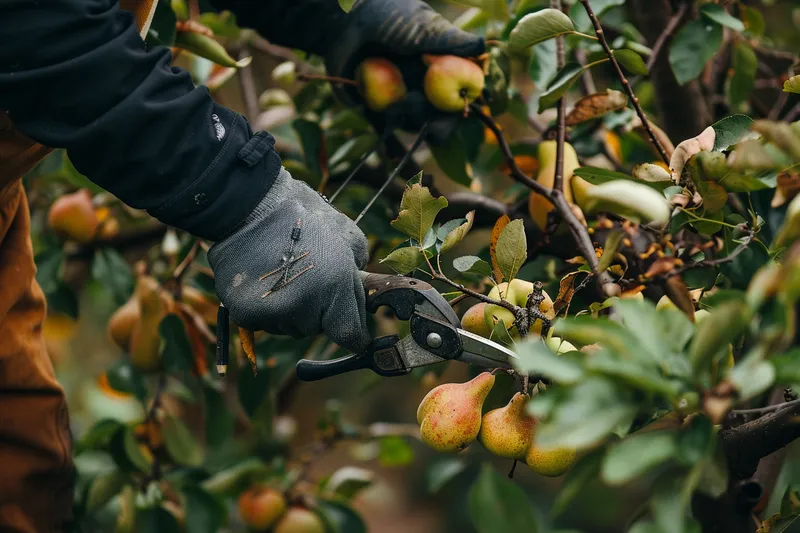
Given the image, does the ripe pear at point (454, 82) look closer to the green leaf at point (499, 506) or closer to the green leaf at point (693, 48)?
the green leaf at point (693, 48)

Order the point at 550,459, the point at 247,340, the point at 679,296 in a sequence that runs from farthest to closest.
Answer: the point at 247,340 < the point at 550,459 < the point at 679,296

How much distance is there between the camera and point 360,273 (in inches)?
37.9

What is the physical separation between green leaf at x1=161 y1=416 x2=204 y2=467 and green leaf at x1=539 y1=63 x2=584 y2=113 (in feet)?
2.88

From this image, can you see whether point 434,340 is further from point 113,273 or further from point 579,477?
point 113,273

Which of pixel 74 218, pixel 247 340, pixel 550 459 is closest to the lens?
pixel 550 459

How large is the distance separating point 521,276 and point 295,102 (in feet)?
1.96

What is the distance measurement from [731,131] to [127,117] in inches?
24.4

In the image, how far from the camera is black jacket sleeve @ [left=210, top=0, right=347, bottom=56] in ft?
4.10

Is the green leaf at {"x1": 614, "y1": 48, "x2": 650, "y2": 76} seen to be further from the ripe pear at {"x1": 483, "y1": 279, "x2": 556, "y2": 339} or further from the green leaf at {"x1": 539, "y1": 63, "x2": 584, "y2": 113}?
the ripe pear at {"x1": 483, "y1": 279, "x2": 556, "y2": 339}

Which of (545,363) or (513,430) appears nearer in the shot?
(545,363)

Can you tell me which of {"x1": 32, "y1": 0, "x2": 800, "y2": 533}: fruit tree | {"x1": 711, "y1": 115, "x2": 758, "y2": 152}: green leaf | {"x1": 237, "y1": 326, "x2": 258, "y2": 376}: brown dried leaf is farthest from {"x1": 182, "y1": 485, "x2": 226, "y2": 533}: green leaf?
{"x1": 711, "y1": 115, "x2": 758, "y2": 152}: green leaf

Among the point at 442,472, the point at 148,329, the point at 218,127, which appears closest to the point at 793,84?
the point at 218,127

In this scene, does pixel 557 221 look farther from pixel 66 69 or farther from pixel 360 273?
pixel 66 69

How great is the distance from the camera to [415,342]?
89 cm
